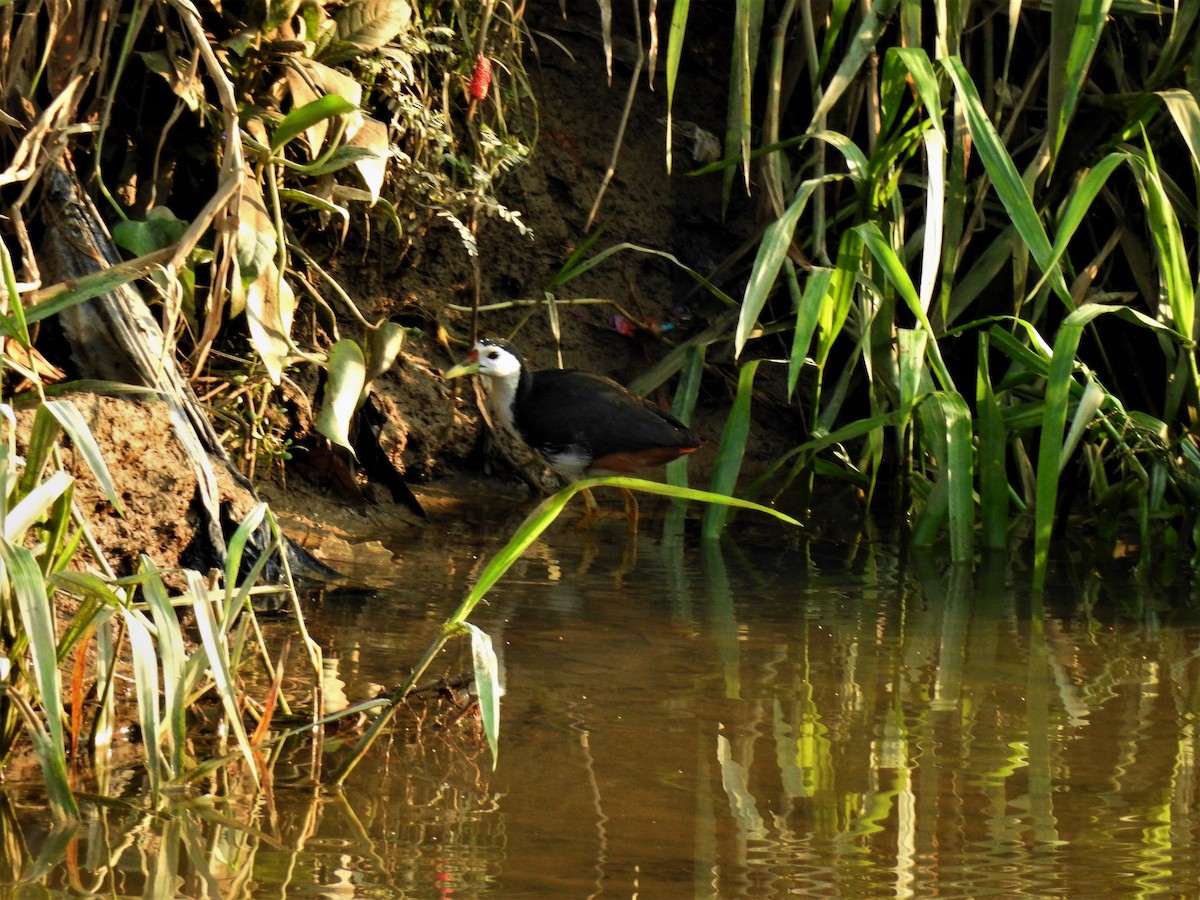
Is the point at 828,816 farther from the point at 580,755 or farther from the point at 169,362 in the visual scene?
the point at 169,362

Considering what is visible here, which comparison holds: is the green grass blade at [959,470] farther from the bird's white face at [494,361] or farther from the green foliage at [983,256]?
the bird's white face at [494,361]

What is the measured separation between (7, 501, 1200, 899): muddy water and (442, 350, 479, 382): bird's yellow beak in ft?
3.32

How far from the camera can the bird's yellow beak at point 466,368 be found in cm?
525

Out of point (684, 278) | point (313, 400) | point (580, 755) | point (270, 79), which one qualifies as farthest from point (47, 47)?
point (684, 278)

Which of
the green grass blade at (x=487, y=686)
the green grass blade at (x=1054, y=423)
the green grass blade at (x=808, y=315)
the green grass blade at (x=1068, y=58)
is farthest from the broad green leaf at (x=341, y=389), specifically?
the green grass blade at (x=1068, y=58)

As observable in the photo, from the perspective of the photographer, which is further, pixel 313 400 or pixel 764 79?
pixel 764 79

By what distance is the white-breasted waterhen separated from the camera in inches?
209

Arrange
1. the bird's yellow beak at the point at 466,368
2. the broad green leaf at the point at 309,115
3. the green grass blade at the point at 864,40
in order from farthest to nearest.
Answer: the bird's yellow beak at the point at 466,368
the green grass blade at the point at 864,40
the broad green leaf at the point at 309,115

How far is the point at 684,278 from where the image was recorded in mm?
6203

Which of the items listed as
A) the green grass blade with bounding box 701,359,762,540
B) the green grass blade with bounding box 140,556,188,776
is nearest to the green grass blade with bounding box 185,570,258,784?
the green grass blade with bounding box 140,556,188,776

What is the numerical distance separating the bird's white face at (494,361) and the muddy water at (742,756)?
1.06 meters

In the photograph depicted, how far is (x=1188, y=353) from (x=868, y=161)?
115cm

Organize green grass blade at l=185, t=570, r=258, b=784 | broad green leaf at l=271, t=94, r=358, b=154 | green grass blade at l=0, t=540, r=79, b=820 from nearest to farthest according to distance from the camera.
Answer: green grass blade at l=0, t=540, r=79, b=820, green grass blade at l=185, t=570, r=258, b=784, broad green leaf at l=271, t=94, r=358, b=154

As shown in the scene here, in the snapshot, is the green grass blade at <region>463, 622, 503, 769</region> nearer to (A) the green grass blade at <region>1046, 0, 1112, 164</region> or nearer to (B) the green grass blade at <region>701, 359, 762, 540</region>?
(B) the green grass blade at <region>701, 359, 762, 540</region>
